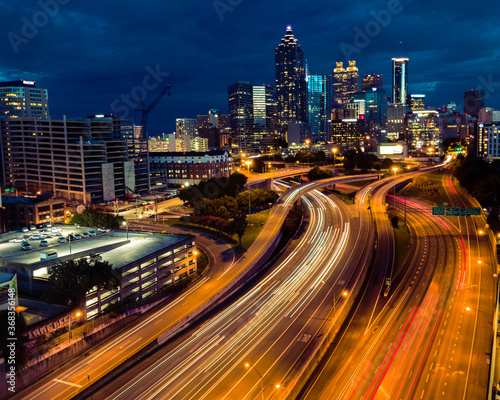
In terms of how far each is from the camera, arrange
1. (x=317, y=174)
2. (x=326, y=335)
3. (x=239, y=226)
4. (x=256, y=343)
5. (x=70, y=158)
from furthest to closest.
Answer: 1. (x=317, y=174)
2. (x=70, y=158)
3. (x=239, y=226)
4. (x=326, y=335)
5. (x=256, y=343)

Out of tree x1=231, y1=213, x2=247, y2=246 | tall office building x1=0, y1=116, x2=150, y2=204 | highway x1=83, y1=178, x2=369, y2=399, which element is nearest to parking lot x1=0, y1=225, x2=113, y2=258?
tree x1=231, y1=213, x2=247, y2=246

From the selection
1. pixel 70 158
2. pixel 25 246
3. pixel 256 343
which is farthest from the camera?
pixel 70 158

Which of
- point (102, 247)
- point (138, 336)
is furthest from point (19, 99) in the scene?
point (138, 336)

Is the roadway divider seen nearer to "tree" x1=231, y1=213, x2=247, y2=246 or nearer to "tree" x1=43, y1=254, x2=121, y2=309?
"tree" x1=231, y1=213, x2=247, y2=246

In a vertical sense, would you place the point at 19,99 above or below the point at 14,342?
above

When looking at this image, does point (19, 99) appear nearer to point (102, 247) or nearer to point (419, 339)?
point (102, 247)

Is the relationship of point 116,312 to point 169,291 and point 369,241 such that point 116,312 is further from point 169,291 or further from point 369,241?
point 369,241

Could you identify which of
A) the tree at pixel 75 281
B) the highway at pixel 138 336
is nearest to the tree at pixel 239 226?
the highway at pixel 138 336
